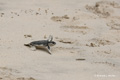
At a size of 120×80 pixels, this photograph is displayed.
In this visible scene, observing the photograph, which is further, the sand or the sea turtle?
the sea turtle

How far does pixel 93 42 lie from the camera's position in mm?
7605

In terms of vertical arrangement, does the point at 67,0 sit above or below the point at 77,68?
above

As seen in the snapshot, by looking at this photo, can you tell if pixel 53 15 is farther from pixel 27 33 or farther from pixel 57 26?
pixel 27 33

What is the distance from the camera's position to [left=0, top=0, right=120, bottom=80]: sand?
18.5 feet

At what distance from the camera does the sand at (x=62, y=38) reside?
565 cm

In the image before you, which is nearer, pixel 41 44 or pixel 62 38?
pixel 41 44

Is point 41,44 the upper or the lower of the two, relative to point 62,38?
lower

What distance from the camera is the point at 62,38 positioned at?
7.59 meters

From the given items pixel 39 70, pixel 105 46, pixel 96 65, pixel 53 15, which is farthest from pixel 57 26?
pixel 39 70

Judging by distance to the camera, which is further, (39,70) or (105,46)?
(105,46)

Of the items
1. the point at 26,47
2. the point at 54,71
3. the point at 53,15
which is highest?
the point at 53,15

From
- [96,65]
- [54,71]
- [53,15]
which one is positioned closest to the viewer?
[54,71]

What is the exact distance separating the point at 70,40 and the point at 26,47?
1.32 m

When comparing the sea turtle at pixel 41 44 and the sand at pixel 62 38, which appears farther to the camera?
the sea turtle at pixel 41 44
